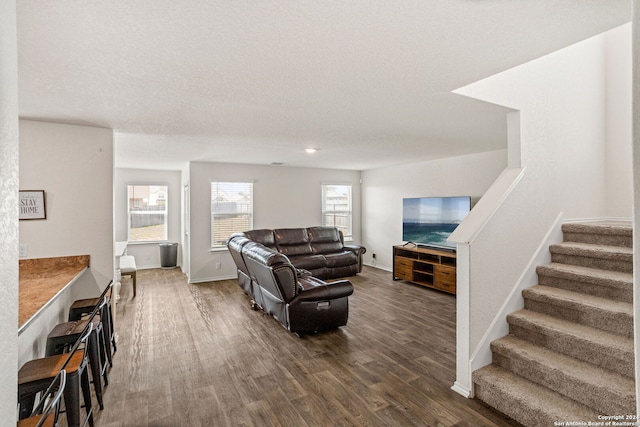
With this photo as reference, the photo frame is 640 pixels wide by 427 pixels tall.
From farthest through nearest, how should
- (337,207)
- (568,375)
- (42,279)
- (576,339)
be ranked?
1. (337,207)
2. (42,279)
3. (576,339)
4. (568,375)

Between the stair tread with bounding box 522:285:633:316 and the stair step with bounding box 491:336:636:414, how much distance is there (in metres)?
0.41

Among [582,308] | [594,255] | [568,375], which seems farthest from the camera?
[594,255]

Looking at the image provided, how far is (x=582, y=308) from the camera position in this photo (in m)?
2.37

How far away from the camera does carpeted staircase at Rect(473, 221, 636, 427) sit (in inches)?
77.6

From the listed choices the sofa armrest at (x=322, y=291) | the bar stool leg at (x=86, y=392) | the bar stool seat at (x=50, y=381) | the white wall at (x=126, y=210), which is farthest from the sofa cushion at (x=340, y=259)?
the bar stool seat at (x=50, y=381)

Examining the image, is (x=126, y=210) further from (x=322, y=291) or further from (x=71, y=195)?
(x=322, y=291)

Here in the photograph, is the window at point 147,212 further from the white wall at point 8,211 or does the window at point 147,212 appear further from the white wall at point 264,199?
the white wall at point 8,211

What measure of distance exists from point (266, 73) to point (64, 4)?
109 cm

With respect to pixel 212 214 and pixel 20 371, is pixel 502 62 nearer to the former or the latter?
pixel 20 371

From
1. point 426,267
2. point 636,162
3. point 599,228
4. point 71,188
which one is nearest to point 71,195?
point 71,188

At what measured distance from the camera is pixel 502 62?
2.02 meters

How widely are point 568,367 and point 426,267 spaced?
12.0 feet

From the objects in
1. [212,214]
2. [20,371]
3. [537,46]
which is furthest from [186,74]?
[212,214]

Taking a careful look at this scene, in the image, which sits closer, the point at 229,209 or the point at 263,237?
the point at 263,237
